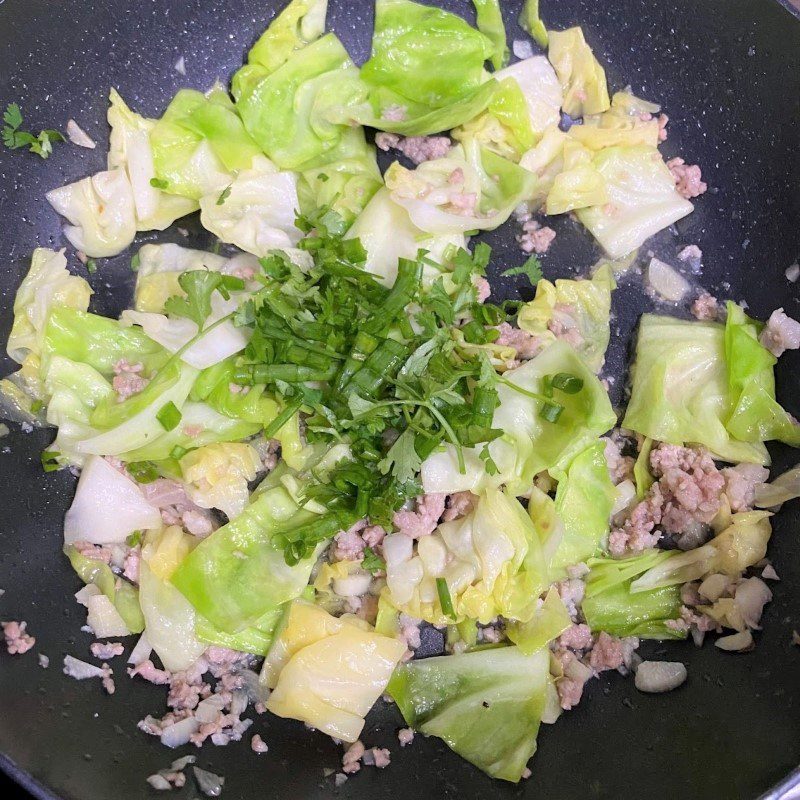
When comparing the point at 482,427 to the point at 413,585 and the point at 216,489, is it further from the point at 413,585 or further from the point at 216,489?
the point at 216,489

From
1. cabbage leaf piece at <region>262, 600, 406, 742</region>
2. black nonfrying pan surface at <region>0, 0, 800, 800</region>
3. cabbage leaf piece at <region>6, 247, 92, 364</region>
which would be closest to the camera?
black nonfrying pan surface at <region>0, 0, 800, 800</region>

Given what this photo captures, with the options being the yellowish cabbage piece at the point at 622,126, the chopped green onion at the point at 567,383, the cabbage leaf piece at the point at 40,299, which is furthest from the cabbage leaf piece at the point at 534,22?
the cabbage leaf piece at the point at 40,299

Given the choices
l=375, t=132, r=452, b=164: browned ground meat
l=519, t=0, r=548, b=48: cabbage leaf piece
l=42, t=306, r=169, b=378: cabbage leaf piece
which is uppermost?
l=519, t=0, r=548, b=48: cabbage leaf piece

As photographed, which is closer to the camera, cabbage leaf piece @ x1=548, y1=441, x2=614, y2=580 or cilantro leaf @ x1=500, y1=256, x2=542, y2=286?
cabbage leaf piece @ x1=548, y1=441, x2=614, y2=580

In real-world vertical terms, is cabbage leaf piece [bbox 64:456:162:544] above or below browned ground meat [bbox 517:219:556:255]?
below

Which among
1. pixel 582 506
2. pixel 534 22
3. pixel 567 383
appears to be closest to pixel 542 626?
pixel 582 506

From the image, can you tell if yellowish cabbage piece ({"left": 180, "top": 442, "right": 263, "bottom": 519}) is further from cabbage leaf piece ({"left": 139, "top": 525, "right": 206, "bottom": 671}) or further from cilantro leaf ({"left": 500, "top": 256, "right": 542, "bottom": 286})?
cilantro leaf ({"left": 500, "top": 256, "right": 542, "bottom": 286})

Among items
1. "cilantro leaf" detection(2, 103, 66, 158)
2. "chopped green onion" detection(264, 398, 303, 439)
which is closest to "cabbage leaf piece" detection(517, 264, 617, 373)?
"chopped green onion" detection(264, 398, 303, 439)

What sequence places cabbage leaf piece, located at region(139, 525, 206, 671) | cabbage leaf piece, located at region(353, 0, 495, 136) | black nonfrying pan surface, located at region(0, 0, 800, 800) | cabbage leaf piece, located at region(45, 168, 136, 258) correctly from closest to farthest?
black nonfrying pan surface, located at region(0, 0, 800, 800) < cabbage leaf piece, located at region(139, 525, 206, 671) < cabbage leaf piece, located at region(45, 168, 136, 258) < cabbage leaf piece, located at region(353, 0, 495, 136)
